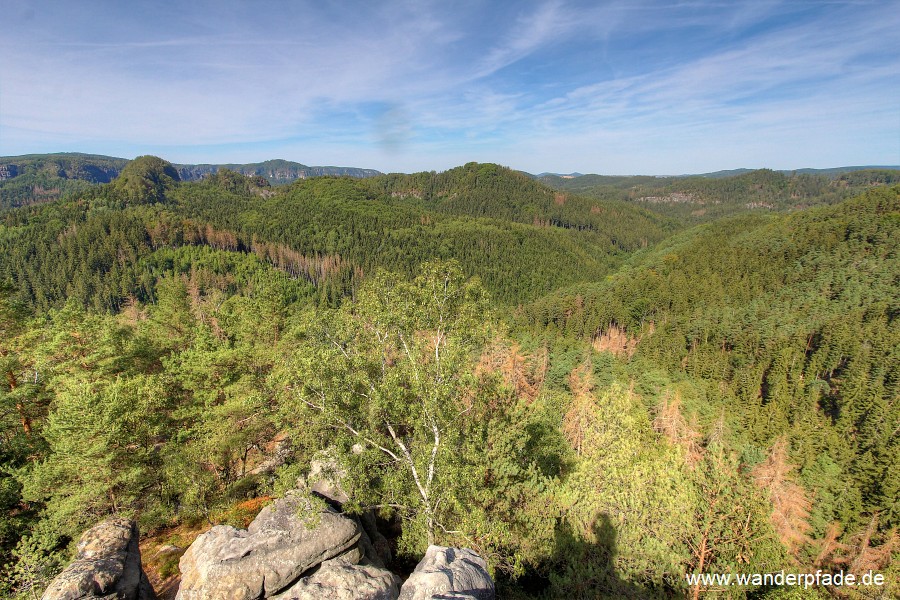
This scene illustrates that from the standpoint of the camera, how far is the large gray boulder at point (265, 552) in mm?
15086

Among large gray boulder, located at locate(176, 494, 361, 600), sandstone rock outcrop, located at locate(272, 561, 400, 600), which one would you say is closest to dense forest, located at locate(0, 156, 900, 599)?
large gray boulder, located at locate(176, 494, 361, 600)

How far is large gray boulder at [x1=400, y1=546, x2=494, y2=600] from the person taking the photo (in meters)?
11.0

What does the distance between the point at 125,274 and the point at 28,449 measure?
156 meters

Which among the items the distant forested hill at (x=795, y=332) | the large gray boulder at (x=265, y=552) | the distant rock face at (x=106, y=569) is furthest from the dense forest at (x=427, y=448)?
the large gray boulder at (x=265, y=552)

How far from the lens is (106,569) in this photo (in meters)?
15.7

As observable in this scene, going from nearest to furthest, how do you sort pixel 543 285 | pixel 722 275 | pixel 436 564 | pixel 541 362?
pixel 436 564
pixel 541 362
pixel 722 275
pixel 543 285

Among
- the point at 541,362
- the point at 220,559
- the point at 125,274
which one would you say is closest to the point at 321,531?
the point at 220,559

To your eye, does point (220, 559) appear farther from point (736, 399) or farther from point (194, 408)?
point (736, 399)

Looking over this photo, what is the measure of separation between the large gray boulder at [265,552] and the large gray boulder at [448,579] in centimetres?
529

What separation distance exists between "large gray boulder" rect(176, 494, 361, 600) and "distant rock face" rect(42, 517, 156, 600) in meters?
1.87

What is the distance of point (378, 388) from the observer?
54.1 feet

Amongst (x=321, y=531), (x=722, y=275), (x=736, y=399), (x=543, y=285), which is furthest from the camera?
(x=543, y=285)

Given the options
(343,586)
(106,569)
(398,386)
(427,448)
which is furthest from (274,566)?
(398,386)

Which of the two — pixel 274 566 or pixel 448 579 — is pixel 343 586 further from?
pixel 448 579
